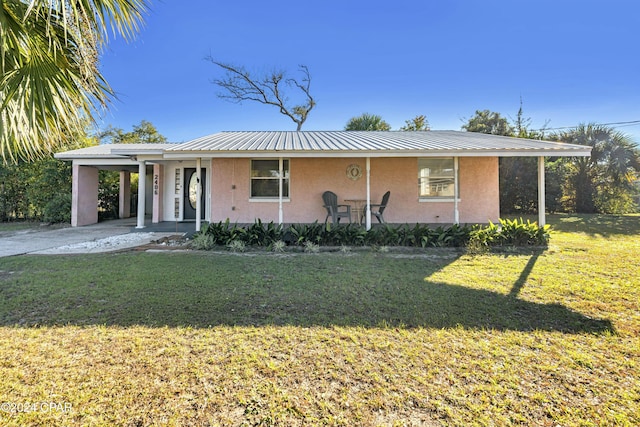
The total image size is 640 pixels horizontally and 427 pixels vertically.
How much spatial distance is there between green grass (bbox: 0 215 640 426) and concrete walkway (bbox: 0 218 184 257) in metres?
2.19

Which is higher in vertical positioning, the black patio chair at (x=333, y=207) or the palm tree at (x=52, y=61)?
the palm tree at (x=52, y=61)

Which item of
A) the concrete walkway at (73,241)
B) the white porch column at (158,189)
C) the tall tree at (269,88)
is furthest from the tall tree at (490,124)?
the concrete walkway at (73,241)

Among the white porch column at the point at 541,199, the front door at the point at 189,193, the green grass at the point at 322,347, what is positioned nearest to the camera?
the green grass at the point at 322,347

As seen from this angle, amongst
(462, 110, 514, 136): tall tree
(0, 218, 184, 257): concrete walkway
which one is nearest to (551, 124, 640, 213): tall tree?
(462, 110, 514, 136): tall tree

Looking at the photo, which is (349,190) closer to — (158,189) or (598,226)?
(158,189)

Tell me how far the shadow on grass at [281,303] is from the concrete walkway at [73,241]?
3013 millimetres

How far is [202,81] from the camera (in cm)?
2188

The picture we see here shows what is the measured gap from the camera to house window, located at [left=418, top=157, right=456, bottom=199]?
980 centimetres

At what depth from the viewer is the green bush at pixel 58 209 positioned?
1215cm

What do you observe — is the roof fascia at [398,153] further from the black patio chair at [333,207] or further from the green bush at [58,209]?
the green bush at [58,209]

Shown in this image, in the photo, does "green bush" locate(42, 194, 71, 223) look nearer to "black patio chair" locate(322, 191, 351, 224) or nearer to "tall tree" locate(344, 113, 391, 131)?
"black patio chair" locate(322, 191, 351, 224)

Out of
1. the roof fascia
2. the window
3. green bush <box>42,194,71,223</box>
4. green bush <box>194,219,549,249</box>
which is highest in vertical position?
the roof fascia

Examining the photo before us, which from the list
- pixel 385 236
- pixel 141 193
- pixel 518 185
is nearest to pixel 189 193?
pixel 141 193

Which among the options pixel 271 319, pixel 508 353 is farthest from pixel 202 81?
pixel 508 353
